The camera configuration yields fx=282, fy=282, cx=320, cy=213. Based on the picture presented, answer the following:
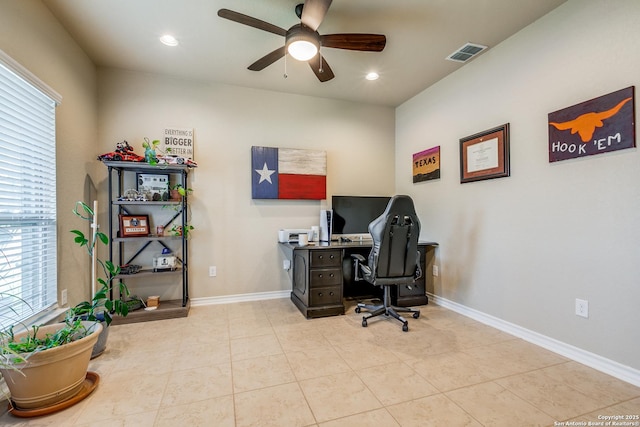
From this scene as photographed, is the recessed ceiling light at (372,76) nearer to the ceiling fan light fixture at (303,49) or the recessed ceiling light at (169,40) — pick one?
the ceiling fan light fixture at (303,49)

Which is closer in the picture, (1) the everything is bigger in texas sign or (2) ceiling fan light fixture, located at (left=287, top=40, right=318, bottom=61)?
(1) the everything is bigger in texas sign

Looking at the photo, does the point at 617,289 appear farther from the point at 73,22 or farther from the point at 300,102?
the point at 73,22

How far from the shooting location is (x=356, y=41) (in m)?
2.11

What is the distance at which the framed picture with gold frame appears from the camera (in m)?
2.57

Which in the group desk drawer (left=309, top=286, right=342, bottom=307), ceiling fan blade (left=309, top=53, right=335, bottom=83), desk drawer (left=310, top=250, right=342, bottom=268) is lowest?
desk drawer (left=309, top=286, right=342, bottom=307)

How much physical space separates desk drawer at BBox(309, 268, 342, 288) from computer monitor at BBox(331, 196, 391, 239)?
608 mm

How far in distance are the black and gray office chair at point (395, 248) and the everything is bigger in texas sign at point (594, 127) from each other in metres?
1.18

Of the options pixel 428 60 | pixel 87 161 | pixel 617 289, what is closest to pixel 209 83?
pixel 87 161

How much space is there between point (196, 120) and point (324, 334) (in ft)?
9.01

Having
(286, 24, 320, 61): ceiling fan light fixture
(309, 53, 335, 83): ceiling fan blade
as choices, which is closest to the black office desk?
(309, 53, 335, 83): ceiling fan blade

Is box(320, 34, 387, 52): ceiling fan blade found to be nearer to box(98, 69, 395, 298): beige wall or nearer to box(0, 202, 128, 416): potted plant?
box(98, 69, 395, 298): beige wall

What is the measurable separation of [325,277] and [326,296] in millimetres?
201

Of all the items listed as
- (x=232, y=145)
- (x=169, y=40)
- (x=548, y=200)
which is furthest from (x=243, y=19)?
(x=548, y=200)

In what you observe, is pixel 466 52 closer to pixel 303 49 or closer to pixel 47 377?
pixel 303 49
